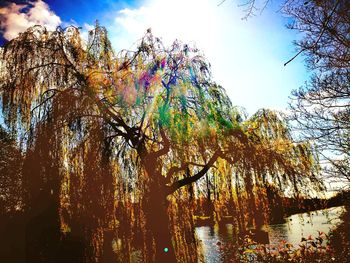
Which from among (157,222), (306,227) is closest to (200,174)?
(157,222)

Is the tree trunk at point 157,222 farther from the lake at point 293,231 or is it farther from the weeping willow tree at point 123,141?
the lake at point 293,231

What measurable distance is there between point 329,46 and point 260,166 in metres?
3.43

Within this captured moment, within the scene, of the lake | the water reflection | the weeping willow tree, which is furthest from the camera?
the lake

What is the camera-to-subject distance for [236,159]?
16.1ft

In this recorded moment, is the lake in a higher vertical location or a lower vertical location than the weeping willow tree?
lower

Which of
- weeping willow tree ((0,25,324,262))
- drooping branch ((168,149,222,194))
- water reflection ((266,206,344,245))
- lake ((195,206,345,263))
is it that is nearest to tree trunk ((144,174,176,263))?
weeping willow tree ((0,25,324,262))

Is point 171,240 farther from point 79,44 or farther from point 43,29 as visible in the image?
point 43,29

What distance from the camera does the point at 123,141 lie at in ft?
17.2

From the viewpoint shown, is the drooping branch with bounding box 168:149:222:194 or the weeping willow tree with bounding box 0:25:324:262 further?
the drooping branch with bounding box 168:149:222:194

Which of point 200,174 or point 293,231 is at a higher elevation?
point 200,174

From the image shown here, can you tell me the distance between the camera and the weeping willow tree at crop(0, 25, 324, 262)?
3803mm

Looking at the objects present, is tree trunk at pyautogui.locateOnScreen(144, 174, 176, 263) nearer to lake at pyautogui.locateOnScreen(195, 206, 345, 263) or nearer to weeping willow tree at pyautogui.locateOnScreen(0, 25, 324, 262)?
weeping willow tree at pyautogui.locateOnScreen(0, 25, 324, 262)

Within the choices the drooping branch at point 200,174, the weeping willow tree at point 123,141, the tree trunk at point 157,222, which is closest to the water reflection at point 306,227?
the weeping willow tree at point 123,141

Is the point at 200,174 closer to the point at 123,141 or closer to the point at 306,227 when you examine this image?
the point at 123,141
